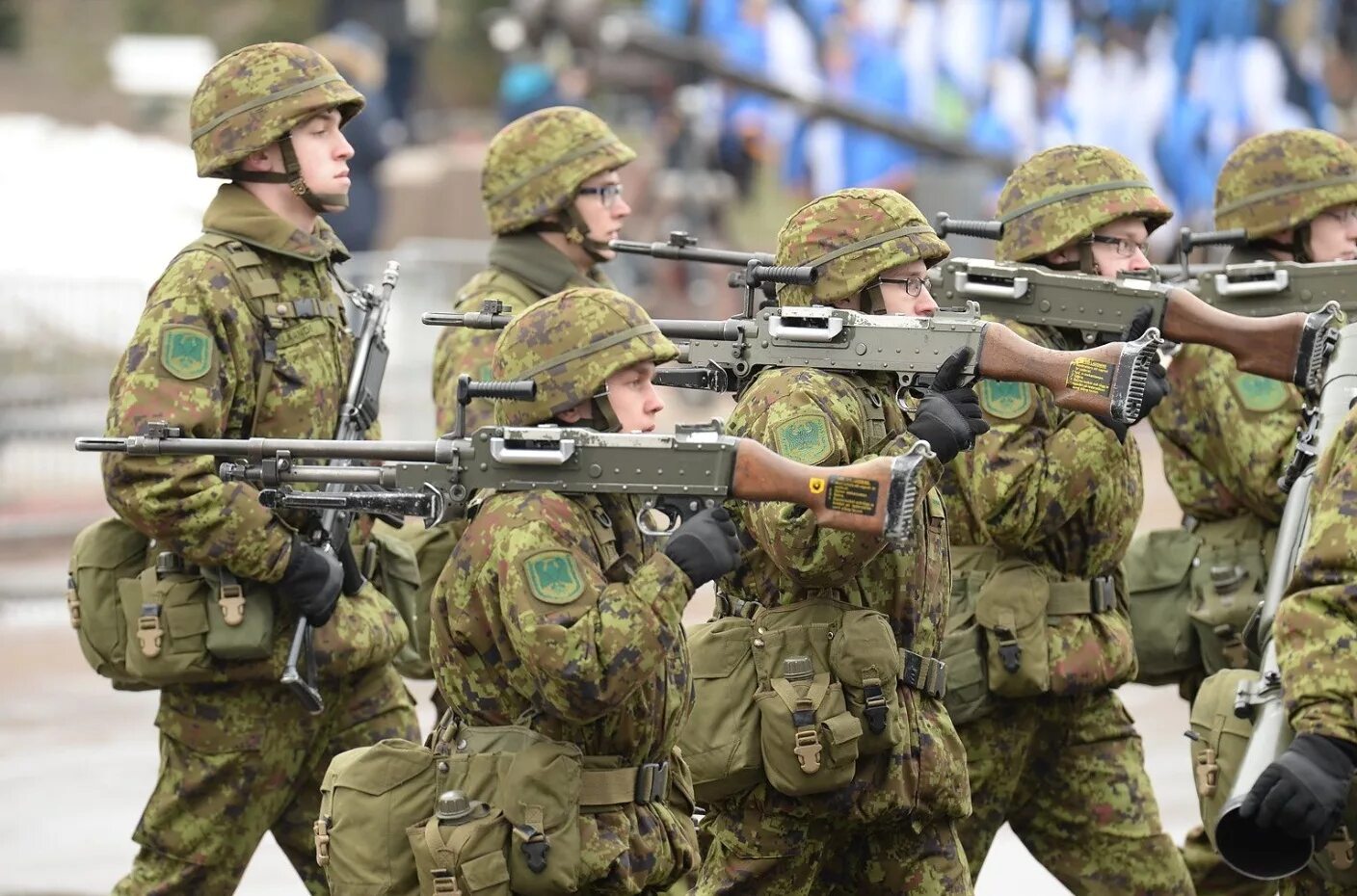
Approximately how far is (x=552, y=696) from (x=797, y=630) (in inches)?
37.9

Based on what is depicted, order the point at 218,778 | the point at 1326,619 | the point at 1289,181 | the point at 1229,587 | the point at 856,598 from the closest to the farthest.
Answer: the point at 1326,619 → the point at 856,598 → the point at 218,778 → the point at 1229,587 → the point at 1289,181

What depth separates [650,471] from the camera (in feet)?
18.7

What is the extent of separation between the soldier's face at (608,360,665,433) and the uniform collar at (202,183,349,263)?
5.39ft

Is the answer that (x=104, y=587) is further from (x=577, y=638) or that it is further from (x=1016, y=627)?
(x=1016, y=627)

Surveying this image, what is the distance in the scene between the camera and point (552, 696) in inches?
221

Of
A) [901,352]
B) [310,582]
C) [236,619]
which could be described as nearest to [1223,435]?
[901,352]

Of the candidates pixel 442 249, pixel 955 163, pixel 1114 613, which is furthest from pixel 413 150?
pixel 1114 613

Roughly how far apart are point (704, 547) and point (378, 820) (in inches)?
38.8

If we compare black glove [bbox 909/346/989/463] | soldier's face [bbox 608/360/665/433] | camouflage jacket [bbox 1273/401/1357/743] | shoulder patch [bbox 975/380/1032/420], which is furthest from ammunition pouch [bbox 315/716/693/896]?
shoulder patch [bbox 975/380/1032/420]

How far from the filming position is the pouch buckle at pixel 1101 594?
7.27m

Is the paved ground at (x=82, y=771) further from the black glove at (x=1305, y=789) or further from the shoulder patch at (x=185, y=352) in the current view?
the black glove at (x=1305, y=789)

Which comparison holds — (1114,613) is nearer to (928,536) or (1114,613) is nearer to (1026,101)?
(928,536)

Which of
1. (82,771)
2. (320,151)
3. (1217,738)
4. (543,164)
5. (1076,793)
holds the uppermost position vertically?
(320,151)

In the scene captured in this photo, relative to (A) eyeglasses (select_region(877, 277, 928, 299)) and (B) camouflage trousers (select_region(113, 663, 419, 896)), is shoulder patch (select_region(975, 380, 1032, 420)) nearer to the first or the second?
(A) eyeglasses (select_region(877, 277, 928, 299))
